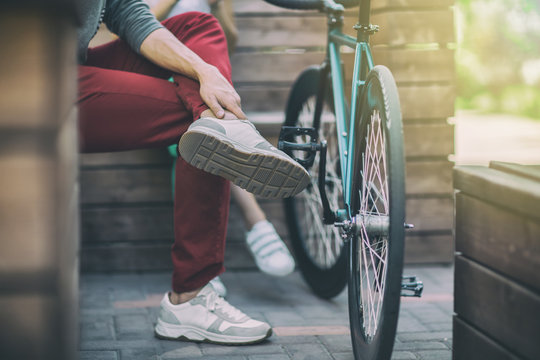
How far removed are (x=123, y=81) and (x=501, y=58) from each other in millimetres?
11268

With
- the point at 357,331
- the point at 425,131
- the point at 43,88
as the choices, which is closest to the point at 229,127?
the point at 357,331

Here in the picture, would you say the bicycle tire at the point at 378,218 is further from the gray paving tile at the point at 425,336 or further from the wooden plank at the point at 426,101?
the wooden plank at the point at 426,101

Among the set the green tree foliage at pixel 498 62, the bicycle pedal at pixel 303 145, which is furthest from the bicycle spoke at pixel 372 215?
the green tree foliage at pixel 498 62

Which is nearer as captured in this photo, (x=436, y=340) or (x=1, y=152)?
(x=1, y=152)

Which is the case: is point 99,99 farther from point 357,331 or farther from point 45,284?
point 45,284

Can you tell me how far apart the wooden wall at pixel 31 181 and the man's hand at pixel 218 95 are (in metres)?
0.86

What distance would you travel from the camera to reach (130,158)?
285 cm

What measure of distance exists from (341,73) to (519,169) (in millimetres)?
863


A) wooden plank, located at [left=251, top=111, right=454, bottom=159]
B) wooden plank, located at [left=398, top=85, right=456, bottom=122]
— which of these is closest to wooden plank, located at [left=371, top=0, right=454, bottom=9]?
wooden plank, located at [left=398, top=85, right=456, bottom=122]

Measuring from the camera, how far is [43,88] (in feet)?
3.02

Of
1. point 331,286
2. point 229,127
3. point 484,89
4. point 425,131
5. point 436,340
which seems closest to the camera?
point 229,127

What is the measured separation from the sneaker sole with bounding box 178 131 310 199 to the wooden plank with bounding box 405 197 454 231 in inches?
50.7

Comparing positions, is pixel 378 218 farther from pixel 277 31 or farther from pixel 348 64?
pixel 277 31

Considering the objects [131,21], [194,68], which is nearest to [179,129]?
[194,68]
